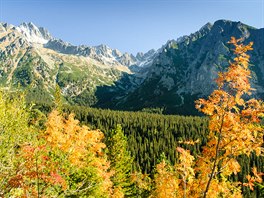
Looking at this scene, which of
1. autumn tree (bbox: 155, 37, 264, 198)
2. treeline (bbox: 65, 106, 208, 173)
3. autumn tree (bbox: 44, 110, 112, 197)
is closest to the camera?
autumn tree (bbox: 155, 37, 264, 198)

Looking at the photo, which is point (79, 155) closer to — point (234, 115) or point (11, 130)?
point (11, 130)

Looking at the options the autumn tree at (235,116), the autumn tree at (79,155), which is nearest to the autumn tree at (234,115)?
the autumn tree at (235,116)

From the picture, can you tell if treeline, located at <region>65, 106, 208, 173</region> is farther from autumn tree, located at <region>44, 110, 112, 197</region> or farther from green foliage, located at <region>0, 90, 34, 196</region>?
green foliage, located at <region>0, 90, 34, 196</region>

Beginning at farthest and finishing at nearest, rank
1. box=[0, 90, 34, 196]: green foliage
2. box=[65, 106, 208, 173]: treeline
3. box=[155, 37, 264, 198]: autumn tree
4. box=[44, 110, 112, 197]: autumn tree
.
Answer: box=[65, 106, 208, 173]: treeline → box=[44, 110, 112, 197]: autumn tree → box=[155, 37, 264, 198]: autumn tree → box=[0, 90, 34, 196]: green foliage

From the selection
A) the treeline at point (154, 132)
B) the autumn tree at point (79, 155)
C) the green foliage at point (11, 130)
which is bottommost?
the treeline at point (154, 132)

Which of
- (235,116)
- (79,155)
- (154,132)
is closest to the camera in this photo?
(235,116)

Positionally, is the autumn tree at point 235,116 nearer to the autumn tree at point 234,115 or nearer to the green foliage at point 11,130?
the autumn tree at point 234,115

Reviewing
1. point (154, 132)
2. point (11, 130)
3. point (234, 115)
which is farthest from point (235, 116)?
point (154, 132)

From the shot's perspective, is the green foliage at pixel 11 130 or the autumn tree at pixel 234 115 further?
the autumn tree at pixel 234 115

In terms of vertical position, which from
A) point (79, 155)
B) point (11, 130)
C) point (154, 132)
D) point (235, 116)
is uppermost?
point (235, 116)

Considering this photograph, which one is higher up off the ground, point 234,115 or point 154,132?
point 234,115

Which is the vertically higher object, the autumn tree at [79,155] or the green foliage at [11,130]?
the green foliage at [11,130]

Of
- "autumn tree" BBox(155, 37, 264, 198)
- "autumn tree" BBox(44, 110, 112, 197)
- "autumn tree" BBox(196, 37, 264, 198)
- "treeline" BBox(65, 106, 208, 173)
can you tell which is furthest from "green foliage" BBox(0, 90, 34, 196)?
"treeline" BBox(65, 106, 208, 173)

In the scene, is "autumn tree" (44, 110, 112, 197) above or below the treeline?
Result: above
